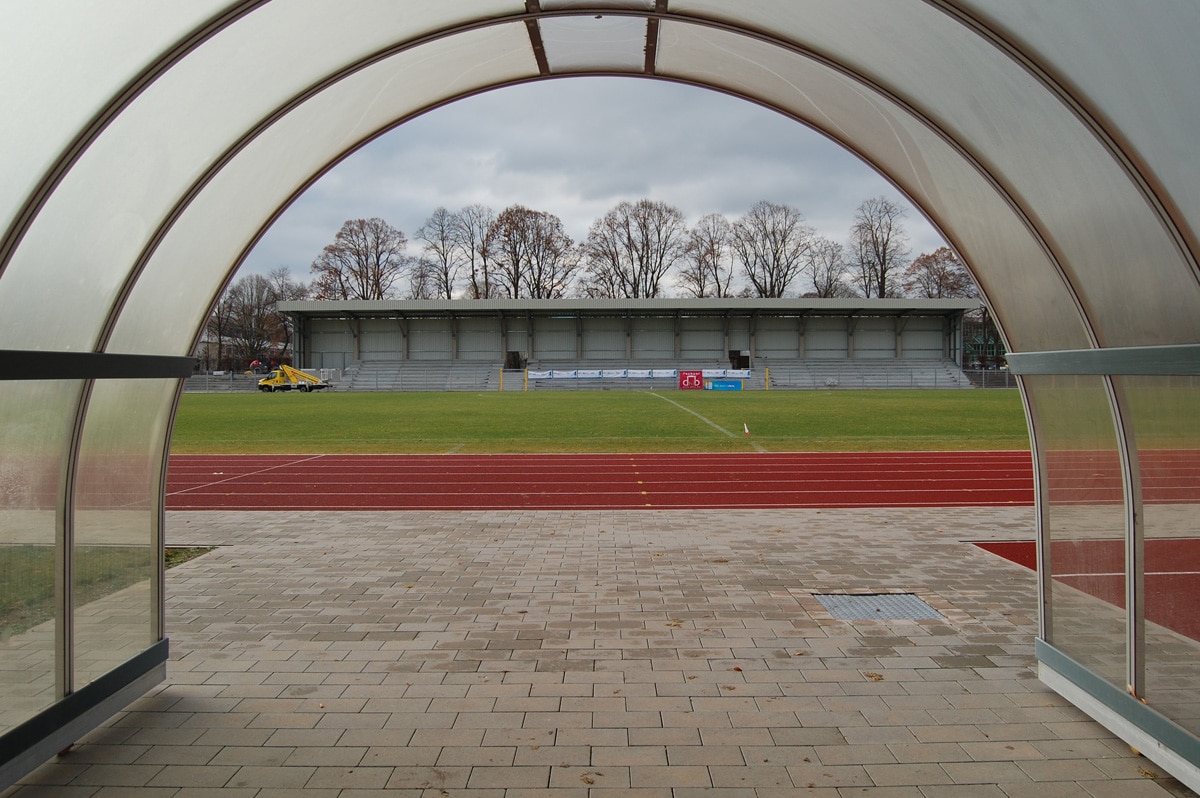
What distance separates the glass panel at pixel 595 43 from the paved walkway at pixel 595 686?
408 centimetres

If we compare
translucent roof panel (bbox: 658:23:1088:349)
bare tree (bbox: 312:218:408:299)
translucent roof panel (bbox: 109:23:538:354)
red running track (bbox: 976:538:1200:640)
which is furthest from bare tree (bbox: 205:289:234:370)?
red running track (bbox: 976:538:1200:640)

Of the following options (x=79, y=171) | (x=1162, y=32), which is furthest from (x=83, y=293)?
(x=1162, y=32)

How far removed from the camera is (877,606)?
6.64 meters

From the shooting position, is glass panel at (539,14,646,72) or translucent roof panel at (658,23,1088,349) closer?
glass panel at (539,14,646,72)

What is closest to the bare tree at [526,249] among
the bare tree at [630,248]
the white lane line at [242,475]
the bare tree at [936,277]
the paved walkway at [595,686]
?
the bare tree at [630,248]

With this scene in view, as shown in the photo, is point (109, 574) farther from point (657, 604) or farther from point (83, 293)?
point (657, 604)

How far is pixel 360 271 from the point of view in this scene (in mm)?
76438

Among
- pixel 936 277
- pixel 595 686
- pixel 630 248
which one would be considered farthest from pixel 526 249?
pixel 595 686

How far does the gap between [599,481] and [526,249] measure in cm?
6436

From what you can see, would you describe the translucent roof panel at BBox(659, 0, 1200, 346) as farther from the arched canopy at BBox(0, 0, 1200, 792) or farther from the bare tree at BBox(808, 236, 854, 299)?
the bare tree at BBox(808, 236, 854, 299)

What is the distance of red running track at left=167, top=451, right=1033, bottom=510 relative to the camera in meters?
12.3

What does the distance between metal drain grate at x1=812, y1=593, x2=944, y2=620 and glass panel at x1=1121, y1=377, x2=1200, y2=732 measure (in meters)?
2.32

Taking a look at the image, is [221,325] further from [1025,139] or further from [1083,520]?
[1083,520]

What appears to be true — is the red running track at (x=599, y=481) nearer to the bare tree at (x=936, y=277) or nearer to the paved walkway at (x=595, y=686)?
the paved walkway at (x=595, y=686)
